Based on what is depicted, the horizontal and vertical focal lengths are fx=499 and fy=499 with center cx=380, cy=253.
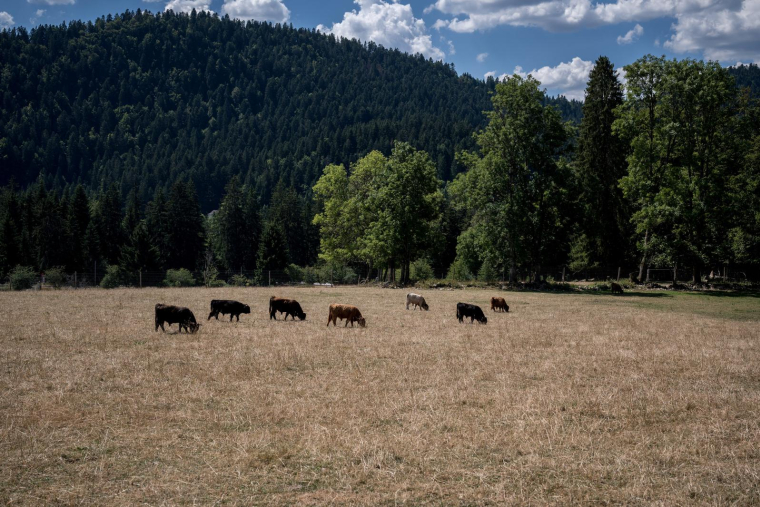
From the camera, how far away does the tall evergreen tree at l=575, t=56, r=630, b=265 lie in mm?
61188

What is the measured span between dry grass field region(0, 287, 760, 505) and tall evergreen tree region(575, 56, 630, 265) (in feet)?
152

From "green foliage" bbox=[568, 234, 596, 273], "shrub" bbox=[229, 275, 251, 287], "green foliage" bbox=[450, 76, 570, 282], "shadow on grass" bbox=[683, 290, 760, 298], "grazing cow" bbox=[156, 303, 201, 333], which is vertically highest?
"green foliage" bbox=[450, 76, 570, 282]

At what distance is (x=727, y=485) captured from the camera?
22.1ft

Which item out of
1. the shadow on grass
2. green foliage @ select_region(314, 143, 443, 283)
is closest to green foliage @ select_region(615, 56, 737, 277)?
the shadow on grass

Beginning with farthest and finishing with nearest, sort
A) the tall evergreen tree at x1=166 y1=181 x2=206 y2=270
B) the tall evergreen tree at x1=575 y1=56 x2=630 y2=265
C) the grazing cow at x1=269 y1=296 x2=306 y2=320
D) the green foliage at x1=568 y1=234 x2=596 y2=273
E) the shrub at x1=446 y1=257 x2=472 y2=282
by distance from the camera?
the tall evergreen tree at x1=166 y1=181 x2=206 y2=270, the shrub at x1=446 y1=257 x2=472 y2=282, the green foliage at x1=568 y1=234 x2=596 y2=273, the tall evergreen tree at x1=575 y1=56 x2=630 y2=265, the grazing cow at x1=269 y1=296 x2=306 y2=320

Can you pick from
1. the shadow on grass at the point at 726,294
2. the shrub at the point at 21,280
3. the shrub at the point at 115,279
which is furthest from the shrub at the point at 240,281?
the shadow on grass at the point at 726,294

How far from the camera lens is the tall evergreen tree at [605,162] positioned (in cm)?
6119

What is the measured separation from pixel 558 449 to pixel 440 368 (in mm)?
5442

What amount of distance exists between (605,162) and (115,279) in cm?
5727

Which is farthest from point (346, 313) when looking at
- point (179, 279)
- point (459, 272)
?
point (459, 272)

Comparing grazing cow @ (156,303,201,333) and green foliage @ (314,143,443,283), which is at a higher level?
green foliage @ (314,143,443,283)

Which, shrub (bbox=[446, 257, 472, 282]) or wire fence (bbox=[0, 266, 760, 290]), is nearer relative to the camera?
wire fence (bbox=[0, 266, 760, 290])

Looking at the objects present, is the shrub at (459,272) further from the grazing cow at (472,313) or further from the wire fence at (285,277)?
the grazing cow at (472,313)

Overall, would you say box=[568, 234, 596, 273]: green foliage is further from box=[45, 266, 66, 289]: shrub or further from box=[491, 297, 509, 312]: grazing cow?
box=[45, 266, 66, 289]: shrub
